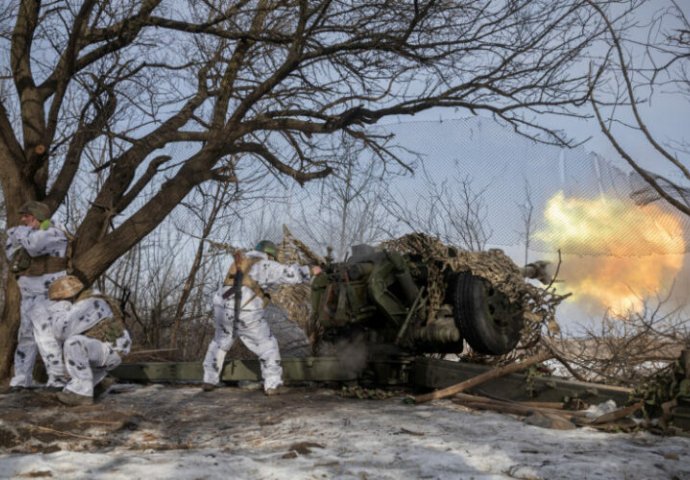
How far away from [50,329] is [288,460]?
4.48 meters

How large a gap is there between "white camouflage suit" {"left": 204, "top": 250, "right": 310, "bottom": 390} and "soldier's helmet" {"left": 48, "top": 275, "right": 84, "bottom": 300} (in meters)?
1.82

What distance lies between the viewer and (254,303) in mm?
8852

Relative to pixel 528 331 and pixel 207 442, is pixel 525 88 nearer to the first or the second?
pixel 528 331

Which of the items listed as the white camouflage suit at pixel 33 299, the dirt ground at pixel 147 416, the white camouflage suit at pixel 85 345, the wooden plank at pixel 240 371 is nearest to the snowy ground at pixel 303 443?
the dirt ground at pixel 147 416

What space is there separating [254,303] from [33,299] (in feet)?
8.39

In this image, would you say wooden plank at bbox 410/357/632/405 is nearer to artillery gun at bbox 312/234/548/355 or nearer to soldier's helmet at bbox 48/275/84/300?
artillery gun at bbox 312/234/548/355

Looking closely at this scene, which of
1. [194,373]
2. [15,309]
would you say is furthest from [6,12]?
[194,373]

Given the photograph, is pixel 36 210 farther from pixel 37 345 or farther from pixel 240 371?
pixel 240 371

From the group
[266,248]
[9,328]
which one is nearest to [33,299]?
[9,328]

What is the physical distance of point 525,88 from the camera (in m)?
10.5

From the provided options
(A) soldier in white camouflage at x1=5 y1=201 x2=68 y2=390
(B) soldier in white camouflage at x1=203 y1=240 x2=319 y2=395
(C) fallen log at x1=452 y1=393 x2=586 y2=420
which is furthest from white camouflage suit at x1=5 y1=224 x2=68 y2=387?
(C) fallen log at x1=452 y1=393 x2=586 y2=420

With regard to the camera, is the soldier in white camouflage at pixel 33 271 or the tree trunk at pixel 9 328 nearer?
the soldier in white camouflage at pixel 33 271

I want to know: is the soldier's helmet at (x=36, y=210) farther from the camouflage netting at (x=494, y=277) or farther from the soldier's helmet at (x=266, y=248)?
the camouflage netting at (x=494, y=277)

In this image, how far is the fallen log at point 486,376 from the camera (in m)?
7.23
